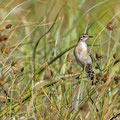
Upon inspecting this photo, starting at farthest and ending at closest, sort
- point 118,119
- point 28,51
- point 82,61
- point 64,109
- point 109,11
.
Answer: point 28,51
point 82,61
point 109,11
point 64,109
point 118,119

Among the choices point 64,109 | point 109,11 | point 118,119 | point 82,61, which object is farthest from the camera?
point 82,61

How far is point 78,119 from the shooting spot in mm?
2480

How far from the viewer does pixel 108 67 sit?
7.72 ft

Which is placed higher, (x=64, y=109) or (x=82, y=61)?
(x=82, y=61)

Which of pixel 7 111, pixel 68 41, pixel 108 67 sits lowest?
pixel 7 111

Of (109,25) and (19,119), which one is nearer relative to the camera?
(109,25)

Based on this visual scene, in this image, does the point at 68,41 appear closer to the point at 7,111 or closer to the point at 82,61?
the point at 82,61

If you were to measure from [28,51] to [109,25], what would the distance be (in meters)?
2.31

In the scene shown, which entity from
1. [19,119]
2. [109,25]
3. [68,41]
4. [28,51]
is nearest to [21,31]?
[28,51]

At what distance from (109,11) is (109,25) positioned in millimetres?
775

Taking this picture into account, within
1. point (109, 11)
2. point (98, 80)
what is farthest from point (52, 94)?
point (109, 11)

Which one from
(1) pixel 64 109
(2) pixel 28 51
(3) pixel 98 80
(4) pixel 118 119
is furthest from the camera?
(2) pixel 28 51

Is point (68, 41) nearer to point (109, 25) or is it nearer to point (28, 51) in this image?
point (28, 51)

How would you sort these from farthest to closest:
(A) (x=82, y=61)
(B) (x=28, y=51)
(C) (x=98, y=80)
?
(B) (x=28, y=51) < (A) (x=82, y=61) < (C) (x=98, y=80)
